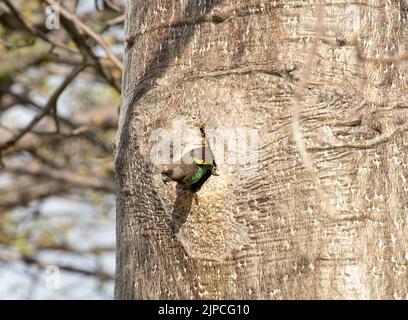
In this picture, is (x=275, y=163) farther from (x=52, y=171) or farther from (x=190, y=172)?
(x=52, y=171)

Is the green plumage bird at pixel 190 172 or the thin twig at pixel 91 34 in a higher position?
the thin twig at pixel 91 34

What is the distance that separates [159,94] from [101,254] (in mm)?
5220

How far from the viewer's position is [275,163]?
5.32 feet

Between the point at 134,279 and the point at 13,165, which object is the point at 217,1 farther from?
the point at 13,165

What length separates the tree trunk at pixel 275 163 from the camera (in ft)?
5.17

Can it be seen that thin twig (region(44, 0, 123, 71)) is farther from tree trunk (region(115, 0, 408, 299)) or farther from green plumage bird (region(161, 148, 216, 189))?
green plumage bird (region(161, 148, 216, 189))

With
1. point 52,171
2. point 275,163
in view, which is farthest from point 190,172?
point 52,171

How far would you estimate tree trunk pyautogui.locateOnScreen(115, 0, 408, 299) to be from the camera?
62.1 inches

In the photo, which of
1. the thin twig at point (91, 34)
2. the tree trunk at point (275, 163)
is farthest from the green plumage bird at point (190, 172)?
the thin twig at point (91, 34)

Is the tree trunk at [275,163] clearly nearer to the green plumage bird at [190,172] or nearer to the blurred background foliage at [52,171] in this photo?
the green plumage bird at [190,172]

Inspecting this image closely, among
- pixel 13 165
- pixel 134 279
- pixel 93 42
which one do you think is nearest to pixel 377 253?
pixel 134 279

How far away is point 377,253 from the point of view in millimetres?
1577

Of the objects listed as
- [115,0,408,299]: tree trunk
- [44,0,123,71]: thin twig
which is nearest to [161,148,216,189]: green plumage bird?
[115,0,408,299]: tree trunk
